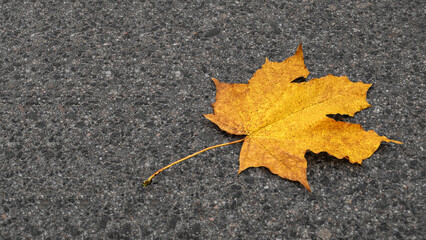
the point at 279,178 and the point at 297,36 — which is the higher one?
the point at 297,36

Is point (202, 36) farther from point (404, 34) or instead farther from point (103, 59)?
point (404, 34)

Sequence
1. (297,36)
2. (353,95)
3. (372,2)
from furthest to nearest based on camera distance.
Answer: (372,2) < (297,36) < (353,95)

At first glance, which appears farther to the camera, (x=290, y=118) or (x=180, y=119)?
(x=180, y=119)

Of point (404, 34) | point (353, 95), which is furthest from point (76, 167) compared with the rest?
point (404, 34)
